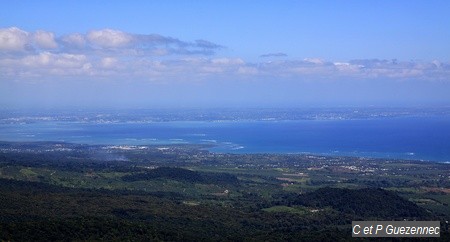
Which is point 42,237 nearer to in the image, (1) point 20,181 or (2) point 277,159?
(1) point 20,181

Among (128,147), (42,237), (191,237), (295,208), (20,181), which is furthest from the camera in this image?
(128,147)

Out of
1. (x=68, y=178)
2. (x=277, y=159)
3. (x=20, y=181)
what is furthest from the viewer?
(x=277, y=159)

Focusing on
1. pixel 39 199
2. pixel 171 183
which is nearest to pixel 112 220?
pixel 39 199

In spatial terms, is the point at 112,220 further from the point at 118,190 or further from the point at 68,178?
the point at 68,178

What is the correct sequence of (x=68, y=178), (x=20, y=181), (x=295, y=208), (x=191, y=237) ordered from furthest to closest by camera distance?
(x=68, y=178), (x=20, y=181), (x=295, y=208), (x=191, y=237)

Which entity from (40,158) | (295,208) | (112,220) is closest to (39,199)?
(112,220)

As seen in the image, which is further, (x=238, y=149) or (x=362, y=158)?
(x=238, y=149)

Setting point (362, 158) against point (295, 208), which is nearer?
point (295, 208)

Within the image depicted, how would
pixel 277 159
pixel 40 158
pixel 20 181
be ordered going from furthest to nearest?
pixel 277 159 → pixel 40 158 → pixel 20 181

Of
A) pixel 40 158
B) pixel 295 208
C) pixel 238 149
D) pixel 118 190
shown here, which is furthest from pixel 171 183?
pixel 238 149
